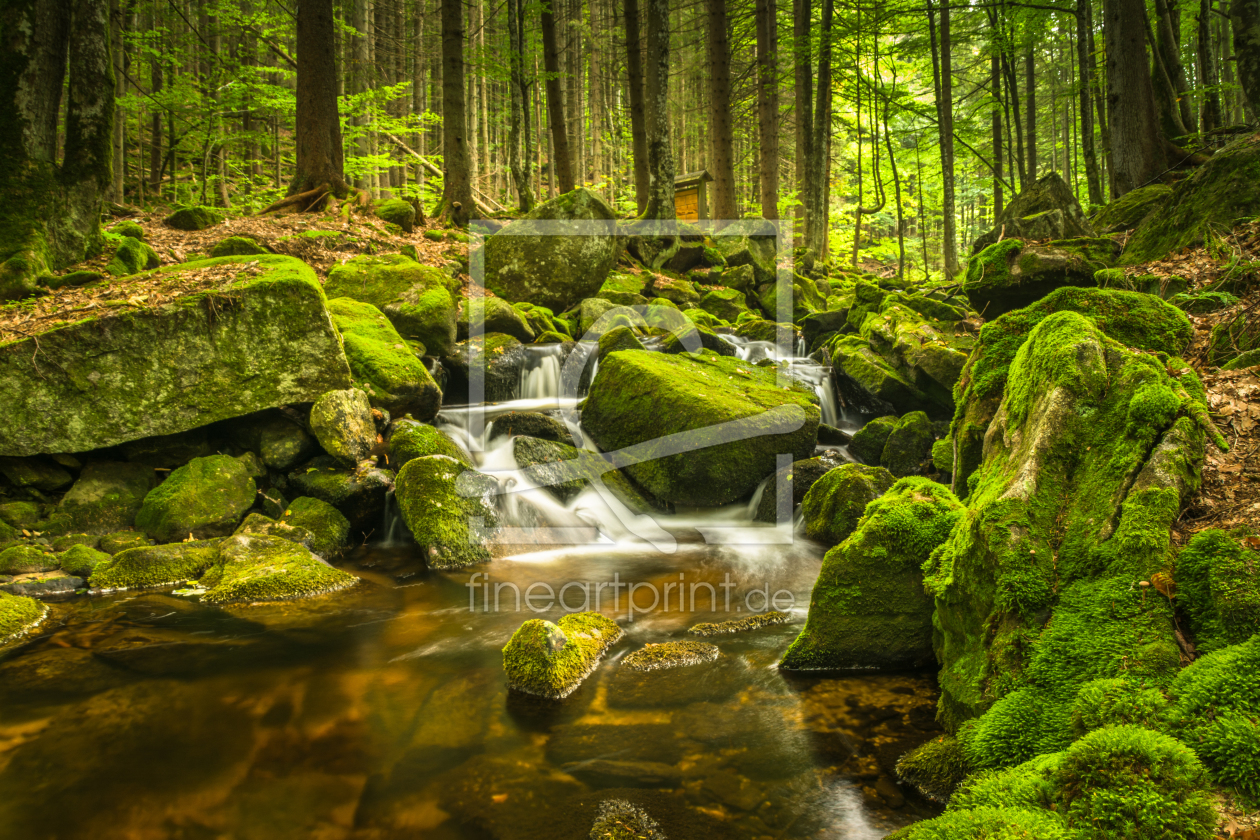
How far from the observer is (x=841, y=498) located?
7184 mm

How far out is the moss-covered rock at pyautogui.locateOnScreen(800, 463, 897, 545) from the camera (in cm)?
700

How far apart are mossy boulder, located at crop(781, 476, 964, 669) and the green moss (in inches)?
41.1

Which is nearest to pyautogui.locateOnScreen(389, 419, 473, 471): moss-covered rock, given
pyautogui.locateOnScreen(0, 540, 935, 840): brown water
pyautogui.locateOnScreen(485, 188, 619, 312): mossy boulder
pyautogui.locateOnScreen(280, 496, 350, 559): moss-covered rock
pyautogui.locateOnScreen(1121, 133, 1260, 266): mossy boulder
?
pyautogui.locateOnScreen(280, 496, 350, 559): moss-covered rock

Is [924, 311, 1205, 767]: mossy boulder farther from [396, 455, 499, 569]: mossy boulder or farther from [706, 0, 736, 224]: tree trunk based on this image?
[706, 0, 736, 224]: tree trunk

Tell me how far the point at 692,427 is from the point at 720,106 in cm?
1287

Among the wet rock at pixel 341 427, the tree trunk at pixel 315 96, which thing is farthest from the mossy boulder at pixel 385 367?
the tree trunk at pixel 315 96

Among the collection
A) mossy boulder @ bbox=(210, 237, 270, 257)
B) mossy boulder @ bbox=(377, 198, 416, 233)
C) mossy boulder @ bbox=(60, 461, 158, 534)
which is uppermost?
mossy boulder @ bbox=(377, 198, 416, 233)

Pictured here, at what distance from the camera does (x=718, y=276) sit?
17.5 metres


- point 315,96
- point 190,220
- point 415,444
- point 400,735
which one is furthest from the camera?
point 315,96

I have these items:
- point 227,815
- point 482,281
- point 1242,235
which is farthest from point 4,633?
point 1242,235

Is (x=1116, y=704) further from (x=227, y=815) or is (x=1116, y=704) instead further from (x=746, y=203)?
(x=746, y=203)

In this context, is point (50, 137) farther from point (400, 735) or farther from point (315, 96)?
point (400, 735)

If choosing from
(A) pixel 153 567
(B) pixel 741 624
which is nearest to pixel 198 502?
(A) pixel 153 567

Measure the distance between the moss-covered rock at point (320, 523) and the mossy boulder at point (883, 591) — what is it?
5203 mm
